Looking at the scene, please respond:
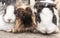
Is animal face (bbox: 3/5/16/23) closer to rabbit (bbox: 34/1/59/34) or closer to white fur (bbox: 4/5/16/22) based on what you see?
white fur (bbox: 4/5/16/22)

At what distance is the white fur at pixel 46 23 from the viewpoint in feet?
3.17

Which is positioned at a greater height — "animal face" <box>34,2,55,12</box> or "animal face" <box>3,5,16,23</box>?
"animal face" <box>34,2,55,12</box>

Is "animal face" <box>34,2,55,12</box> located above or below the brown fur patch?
above

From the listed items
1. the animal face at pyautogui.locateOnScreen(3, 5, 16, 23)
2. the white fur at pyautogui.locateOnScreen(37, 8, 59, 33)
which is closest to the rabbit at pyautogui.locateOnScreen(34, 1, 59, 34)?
the white fur at pyautogui.locateOnScreen(37, 8, 59, 33)

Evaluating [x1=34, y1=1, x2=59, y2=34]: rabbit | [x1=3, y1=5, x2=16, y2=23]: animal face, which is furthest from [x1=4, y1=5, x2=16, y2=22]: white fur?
[x1=34, y1=1, x2=59, y2=34]: rabbit

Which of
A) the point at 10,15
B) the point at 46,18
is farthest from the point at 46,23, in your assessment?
the point at 10,15

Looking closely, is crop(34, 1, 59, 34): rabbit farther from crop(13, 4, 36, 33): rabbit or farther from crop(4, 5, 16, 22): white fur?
crop(4, 5, 16, 22): white fur

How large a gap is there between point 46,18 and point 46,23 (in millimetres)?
34

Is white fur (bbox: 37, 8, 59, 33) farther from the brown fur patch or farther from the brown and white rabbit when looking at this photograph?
the brown and white rabbit

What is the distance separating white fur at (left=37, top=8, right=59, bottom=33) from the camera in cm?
97

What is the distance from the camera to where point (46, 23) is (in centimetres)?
97

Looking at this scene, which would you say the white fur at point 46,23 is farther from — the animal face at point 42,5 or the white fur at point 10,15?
the white fur at point 10,15

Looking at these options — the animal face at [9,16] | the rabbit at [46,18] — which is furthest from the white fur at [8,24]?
the rabbit at [46,18]

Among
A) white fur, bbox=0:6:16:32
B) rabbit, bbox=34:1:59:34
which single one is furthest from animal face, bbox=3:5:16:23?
rabbit, bbox=34:1:59:34
